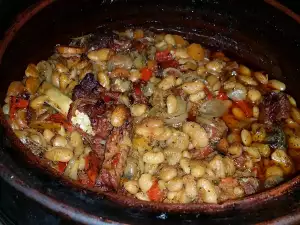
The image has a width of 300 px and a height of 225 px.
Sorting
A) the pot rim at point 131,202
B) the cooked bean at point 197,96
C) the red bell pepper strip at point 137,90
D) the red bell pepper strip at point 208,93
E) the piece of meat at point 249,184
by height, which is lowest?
the piece of meat at point 249,184

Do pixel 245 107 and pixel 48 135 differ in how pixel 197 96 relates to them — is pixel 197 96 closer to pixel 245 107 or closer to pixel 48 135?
pixel 245 107

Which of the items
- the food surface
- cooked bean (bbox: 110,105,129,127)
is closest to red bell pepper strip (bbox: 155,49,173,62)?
the food surface

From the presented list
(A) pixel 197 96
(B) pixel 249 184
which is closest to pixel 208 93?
(A) pixel 197 96

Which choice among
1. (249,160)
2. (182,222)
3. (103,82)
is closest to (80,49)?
(103,82)

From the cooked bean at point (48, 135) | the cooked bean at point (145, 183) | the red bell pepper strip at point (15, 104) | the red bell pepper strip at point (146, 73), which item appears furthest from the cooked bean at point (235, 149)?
the red bell pepper strip at point (15, 104)

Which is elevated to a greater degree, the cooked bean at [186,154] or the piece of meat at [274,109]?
Answer: the piece of meat at [274,109]

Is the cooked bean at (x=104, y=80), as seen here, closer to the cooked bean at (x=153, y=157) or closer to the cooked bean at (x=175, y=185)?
the cooked bean at (x=153, y=157)

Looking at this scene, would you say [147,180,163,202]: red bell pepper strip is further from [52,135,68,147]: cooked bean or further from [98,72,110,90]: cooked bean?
[98,72,110,90]: cooked bean
